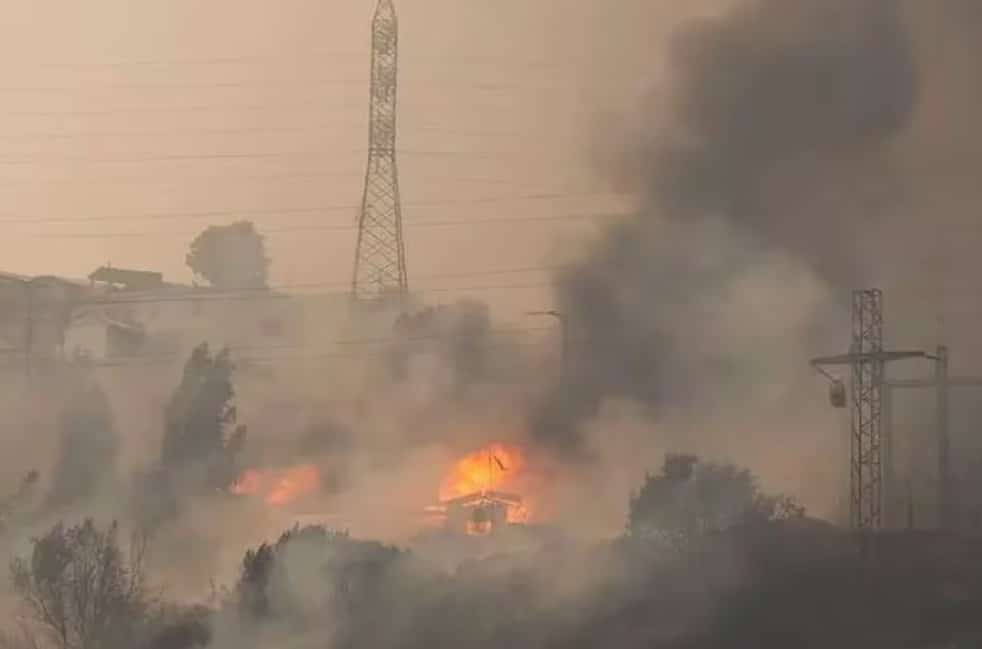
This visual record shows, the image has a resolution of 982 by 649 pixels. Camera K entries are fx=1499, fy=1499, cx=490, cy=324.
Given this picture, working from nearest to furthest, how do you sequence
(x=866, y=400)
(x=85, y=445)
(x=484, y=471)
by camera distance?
(x=866, y=400), (x=484, y=471), (x=85, y=445)

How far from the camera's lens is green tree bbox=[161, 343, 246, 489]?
19234mm

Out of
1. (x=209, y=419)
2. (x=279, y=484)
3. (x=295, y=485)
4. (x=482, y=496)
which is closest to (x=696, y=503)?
(x=482, y=496)

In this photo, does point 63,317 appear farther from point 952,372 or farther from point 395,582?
point 952,372

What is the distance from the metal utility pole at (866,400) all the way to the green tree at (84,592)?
8.74 meters

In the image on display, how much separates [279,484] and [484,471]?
2672 millimetres

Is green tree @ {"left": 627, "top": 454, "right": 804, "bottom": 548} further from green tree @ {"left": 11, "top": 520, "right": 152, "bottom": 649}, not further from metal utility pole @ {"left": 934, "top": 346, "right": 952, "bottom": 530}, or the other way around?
green tree @ {"left": 11, "top": 520, "right": 152, "bottom": 649}

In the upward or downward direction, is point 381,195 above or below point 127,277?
above

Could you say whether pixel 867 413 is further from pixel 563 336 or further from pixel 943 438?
pixel 563 336

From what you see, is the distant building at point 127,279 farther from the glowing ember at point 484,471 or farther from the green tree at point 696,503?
the green tree at point 696,503

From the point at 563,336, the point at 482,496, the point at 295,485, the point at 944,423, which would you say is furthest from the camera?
the point at 295,485

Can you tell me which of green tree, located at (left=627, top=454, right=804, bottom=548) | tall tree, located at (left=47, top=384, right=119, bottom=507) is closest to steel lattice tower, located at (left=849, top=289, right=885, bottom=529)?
green tree, located at (left=627, top=454, right=804, bottom=548)

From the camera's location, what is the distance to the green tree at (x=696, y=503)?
1698 cm

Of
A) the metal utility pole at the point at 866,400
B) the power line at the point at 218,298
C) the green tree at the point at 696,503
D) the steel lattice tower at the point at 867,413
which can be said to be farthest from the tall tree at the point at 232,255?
the steel lattice tower at the point at 867,413

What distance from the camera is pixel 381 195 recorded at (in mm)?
18922
